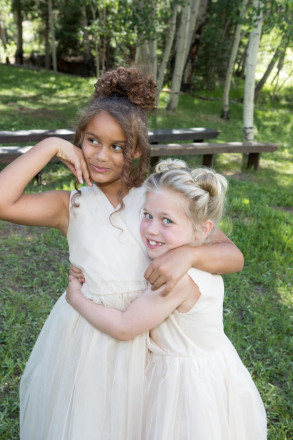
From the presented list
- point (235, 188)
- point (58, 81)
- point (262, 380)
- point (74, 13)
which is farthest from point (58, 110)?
point (262, 380)

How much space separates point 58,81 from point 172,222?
45.4 ft

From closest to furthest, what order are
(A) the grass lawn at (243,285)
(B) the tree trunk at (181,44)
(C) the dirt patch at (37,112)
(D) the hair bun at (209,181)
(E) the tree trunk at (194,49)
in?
(D) the hair bun at (209,181), (A) the grass lawn at (243,285), (B) the tree trunk at (181,44), (C) the dirt patch at (37,112), (E) the tree trunk at (194,49)

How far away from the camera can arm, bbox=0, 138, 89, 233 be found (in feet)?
5.16

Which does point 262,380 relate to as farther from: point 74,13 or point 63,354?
point 74,13

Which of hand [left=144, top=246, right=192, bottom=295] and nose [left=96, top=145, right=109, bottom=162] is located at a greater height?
nose [left=96, top=145, right=109, bottom=162]

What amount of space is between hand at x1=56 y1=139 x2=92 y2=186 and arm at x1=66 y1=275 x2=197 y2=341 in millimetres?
498

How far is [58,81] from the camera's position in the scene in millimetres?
14281

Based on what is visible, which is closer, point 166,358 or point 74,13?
point 166,358

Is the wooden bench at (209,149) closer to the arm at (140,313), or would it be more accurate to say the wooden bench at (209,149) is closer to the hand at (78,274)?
the hand at (78,274)

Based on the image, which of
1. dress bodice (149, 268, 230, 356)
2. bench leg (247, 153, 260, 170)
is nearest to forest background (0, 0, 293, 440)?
bench leg (247, 153, 260, 170)

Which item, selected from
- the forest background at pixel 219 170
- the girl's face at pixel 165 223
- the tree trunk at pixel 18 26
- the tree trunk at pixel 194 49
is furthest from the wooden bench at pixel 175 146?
the tree trunk at pixel 18 26

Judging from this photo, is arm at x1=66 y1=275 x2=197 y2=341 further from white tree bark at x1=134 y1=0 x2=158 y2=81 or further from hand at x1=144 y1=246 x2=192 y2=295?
white tree bark at x1=134 y1=0 x2=158 y2=81

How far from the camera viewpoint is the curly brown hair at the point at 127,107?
1661 mm

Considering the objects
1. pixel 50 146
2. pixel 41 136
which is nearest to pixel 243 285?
pixel 50 146
